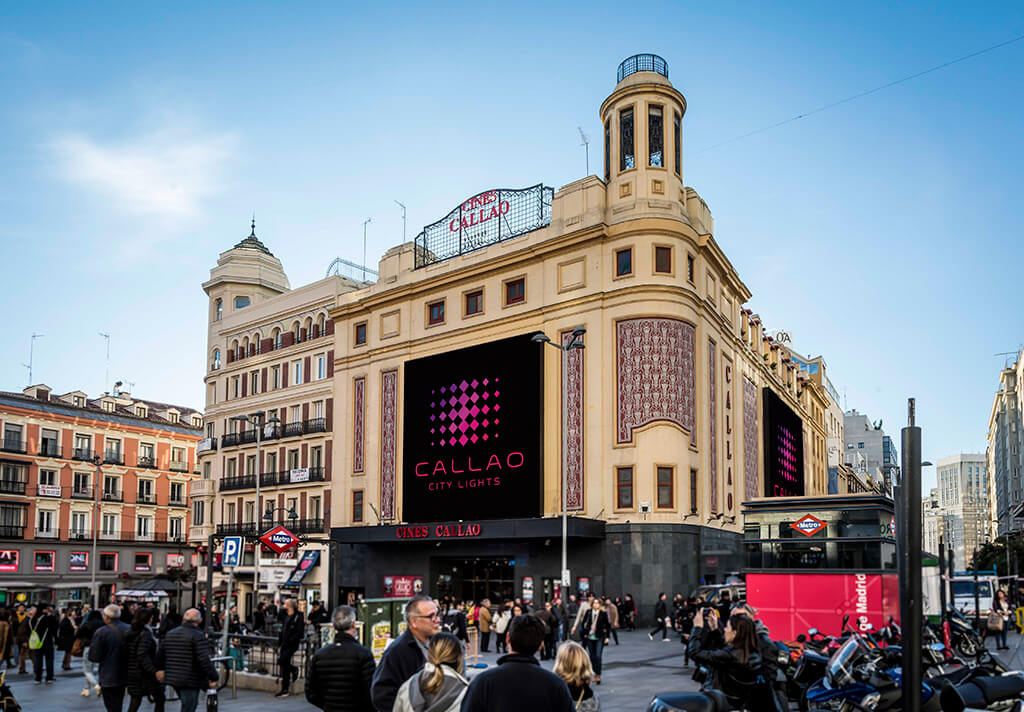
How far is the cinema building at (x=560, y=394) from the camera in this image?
41.2 m

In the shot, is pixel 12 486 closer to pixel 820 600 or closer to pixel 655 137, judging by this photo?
pixel 655 137

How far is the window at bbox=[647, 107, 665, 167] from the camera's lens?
146 ft

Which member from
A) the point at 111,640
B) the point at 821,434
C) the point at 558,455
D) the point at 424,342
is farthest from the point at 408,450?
the point at 821,434

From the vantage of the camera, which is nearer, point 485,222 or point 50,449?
point 485,222

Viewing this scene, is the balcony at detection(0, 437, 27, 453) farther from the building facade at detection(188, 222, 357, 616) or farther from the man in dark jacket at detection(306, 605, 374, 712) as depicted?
the man in dark jacket at detection(306, 605, 374, 712)

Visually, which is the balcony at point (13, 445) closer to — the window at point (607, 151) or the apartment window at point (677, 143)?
the window at point (607, 151)

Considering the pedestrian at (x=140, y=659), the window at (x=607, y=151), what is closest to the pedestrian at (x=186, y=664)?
the pedestrian at (x=140, y=659)

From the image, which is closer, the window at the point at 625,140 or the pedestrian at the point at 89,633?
the pedestrian at the point at 89,633

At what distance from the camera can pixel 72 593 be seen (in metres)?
67.4

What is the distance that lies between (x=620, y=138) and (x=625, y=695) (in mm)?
32089

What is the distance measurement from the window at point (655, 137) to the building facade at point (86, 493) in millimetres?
42514

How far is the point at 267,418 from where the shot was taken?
200 feet

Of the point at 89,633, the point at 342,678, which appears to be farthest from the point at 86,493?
the point at 342,678

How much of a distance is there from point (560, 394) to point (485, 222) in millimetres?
11053
